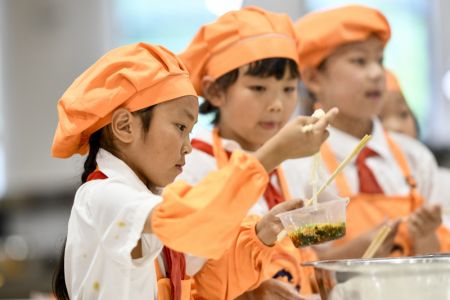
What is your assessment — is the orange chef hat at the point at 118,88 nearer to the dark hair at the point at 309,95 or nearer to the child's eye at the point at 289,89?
the child's eye at the point at 289,89

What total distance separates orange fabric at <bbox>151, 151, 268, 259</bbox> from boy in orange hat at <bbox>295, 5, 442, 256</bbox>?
0.81 m

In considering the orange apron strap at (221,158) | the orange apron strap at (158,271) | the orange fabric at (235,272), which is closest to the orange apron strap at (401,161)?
the orange apron strap at (221,158)

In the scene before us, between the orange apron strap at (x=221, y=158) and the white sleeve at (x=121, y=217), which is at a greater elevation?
the white sleeve at (x=121, y=217)

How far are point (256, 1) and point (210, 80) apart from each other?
654 millimetres

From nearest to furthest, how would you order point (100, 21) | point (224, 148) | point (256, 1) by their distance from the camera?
point (224, 148) → point (256, 1) → point (100, 21)

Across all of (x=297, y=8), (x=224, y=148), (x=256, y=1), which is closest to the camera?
(x=224, y=148)

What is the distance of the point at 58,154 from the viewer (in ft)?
4.17

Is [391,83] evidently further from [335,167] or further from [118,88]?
[118,88]

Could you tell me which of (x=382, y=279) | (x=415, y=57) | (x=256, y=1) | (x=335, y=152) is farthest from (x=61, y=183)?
(x=382, y=279)

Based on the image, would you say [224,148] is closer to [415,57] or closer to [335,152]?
[335,152]

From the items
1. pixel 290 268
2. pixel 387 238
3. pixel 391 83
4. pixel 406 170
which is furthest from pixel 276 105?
pixel 391 83

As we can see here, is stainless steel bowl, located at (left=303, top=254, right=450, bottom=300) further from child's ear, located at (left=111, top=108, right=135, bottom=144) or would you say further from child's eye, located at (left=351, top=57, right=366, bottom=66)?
child's eye, located at (left=351, top=57, right=366, bottom=66)

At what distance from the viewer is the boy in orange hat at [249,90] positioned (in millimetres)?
1527

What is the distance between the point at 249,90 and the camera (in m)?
1.57
